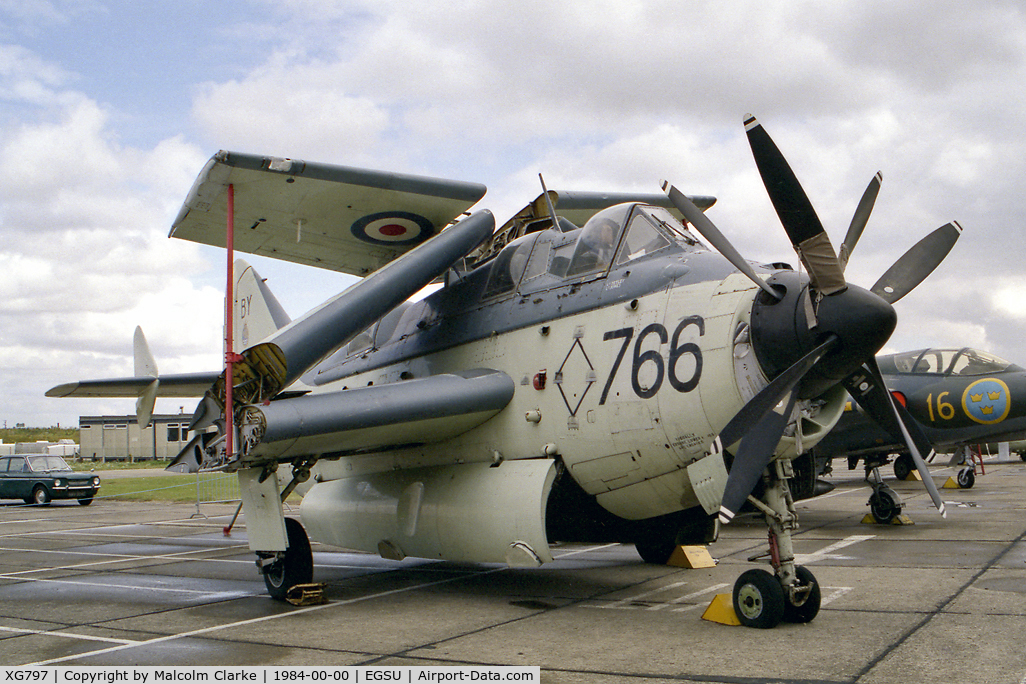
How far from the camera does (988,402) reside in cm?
1549

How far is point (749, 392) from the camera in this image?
258 inches

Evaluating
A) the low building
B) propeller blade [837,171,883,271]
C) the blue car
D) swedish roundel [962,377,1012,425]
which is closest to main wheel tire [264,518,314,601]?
propeller blade [837,171,883,271]

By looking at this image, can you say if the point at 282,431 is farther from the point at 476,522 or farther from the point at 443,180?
the point at 443,180

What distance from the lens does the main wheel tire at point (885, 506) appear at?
1440 cm

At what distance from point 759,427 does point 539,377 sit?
2.66m

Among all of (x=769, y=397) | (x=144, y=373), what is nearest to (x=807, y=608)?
(x=769, y=397)

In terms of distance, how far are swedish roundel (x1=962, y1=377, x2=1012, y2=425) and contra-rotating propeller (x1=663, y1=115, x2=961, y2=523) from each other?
1050 centimetres

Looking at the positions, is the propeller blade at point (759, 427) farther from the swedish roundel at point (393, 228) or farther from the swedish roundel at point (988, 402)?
the swedish roundel at point (988, 402)

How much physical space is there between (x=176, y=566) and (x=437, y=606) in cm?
585

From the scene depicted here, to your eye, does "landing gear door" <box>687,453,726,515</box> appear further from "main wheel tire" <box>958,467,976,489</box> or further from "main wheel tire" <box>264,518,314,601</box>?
"main wheel tire" <box>958,467,976,489</box>

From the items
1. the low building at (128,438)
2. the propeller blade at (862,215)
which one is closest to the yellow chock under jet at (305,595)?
the propeller blade at (862,215)

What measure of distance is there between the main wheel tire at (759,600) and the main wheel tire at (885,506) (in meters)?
9.05

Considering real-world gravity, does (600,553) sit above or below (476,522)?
below

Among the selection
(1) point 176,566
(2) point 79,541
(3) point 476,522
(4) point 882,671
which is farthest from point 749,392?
(2) point 79,541
